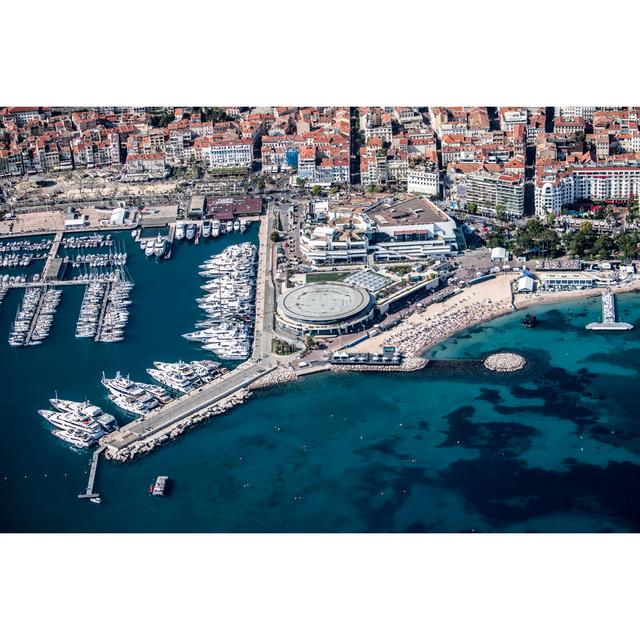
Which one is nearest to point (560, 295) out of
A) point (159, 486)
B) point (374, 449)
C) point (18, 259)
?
point (374, 449)

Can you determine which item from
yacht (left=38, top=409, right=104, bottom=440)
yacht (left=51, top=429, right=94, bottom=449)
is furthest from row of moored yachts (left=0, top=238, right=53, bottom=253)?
yacht (left=51, top=429, right=94, bottom=449)

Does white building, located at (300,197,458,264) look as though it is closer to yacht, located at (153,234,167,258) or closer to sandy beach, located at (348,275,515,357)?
sandy beach, located at (348,275,515,357)

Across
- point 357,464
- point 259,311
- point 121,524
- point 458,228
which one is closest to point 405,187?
point 458,228

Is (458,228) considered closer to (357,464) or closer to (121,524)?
(357,464)

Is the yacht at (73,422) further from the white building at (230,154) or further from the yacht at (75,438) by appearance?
the white building at (230,154)

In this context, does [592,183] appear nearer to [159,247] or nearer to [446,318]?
[446,318]
